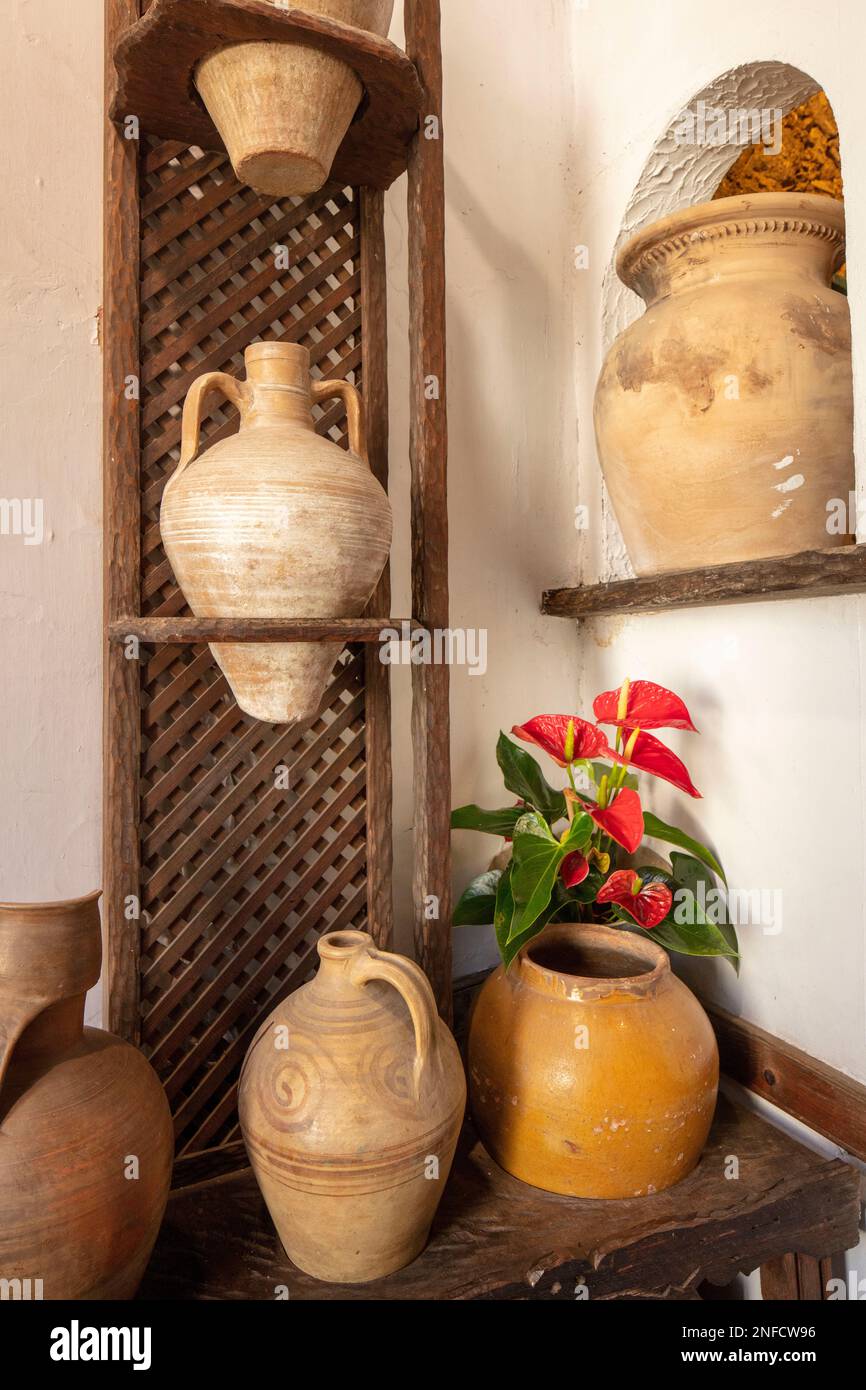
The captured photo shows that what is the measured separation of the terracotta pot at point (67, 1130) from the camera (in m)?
0.80

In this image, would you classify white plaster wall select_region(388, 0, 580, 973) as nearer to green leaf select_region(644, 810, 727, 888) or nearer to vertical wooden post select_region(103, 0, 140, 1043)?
green leaf select_region(644, 810, 727, 888)

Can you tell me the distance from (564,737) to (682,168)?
3.41 feet

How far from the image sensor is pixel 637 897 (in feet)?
4.01

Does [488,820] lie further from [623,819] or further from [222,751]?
[222,751]

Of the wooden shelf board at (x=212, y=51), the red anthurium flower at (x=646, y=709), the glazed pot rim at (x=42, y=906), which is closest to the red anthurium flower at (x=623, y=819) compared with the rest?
the red anthurium flower at (x=646, y=709)

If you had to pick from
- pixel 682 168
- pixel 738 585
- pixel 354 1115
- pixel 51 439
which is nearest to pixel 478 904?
pixel 354 1115

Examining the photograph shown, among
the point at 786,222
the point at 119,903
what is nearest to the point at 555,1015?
the point at 119,903

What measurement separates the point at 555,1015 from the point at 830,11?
4.35 feet

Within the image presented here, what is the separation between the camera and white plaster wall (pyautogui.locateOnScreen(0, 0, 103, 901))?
1.24 meters

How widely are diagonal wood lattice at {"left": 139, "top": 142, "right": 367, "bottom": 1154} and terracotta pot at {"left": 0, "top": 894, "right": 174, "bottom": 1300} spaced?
0.29 metres

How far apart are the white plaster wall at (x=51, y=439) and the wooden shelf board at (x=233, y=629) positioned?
0.93 ft

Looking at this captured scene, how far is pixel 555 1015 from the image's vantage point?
1.10m
